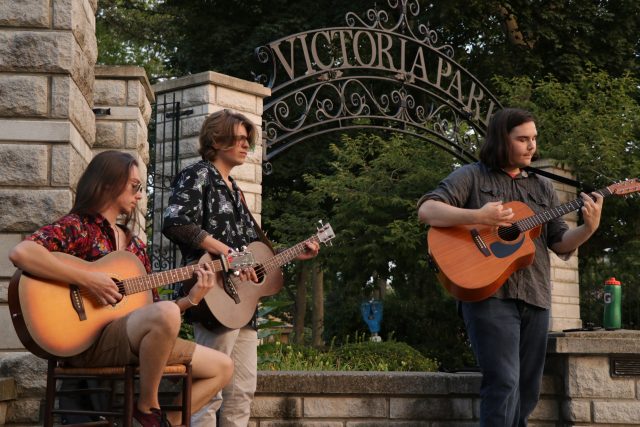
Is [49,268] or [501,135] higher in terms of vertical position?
[501,135]

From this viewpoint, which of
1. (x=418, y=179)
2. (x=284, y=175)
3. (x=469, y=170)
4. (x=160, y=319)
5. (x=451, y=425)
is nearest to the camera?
(x=160, y=319)

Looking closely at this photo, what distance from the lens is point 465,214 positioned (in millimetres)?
4664

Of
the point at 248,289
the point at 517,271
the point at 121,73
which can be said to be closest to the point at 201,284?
the point at 248,289

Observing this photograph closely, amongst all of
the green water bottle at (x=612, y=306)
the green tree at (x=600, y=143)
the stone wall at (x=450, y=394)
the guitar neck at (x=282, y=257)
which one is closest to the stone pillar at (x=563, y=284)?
the green tree at (x=600, y=143)

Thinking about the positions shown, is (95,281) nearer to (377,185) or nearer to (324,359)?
(324,359)

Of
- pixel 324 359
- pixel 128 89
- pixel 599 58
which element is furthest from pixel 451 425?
pixel 599 58

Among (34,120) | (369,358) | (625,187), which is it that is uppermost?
(34,120)

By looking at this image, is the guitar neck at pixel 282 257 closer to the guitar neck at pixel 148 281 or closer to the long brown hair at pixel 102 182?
the guitar neck at pixel 148 281

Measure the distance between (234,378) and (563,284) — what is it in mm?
5986

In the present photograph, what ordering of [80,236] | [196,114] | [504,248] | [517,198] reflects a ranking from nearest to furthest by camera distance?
[80,236], [504,248], [517,198], [196,114]

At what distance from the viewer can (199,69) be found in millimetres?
18938

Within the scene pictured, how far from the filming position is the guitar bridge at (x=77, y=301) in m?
4.07

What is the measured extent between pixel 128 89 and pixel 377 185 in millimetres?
8249

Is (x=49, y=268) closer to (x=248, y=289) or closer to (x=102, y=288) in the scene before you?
(x=102, y=288)
